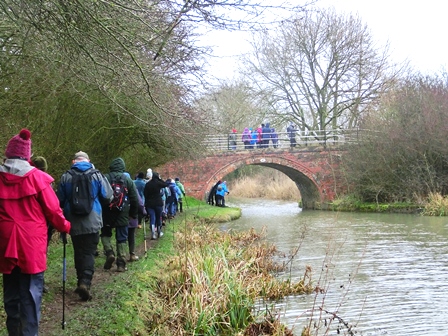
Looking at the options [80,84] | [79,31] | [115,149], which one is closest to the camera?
[79,31]

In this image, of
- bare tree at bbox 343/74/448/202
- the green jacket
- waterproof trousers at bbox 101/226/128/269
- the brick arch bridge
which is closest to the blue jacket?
the green jacket

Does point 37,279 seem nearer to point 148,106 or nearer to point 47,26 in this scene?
point 47,26

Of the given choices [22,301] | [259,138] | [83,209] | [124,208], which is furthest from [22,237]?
[259,138]

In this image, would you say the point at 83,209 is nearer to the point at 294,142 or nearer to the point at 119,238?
the point at 119,238

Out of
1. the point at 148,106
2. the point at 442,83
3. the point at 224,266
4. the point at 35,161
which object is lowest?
the point at 224,266

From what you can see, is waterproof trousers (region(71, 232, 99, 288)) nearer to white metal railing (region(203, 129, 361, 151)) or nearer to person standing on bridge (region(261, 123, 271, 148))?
white metal railing (region(203, 129, 361, 151))

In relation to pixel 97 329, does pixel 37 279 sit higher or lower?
higher

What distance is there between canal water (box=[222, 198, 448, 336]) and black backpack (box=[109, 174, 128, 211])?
97.0 inches

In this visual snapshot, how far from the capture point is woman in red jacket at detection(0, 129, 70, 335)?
4293 mm

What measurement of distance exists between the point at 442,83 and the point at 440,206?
19.2 ft

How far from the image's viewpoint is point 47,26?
5188 millimetres

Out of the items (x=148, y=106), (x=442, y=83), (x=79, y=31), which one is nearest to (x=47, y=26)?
(x=79, y=31)

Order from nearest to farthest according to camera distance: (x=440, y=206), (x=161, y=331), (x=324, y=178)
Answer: (x=161, y=331)
(x=440, y=206)
(x=324, y=178)

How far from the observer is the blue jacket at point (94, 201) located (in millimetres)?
6316
